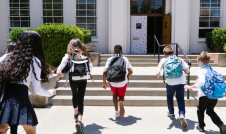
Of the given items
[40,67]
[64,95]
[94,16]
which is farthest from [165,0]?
[40,67]

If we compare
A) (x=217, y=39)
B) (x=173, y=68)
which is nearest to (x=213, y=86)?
(x=173, y=68)

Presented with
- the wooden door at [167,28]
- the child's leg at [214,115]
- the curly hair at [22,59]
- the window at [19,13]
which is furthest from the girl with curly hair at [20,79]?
the window at [19,13]

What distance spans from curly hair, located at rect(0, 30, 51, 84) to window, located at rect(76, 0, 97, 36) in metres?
9.70

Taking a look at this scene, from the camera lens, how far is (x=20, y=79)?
2.31 meters

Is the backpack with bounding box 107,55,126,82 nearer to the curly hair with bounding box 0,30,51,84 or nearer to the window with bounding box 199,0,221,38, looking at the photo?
the curly hair with bounding box 0,30,51,84

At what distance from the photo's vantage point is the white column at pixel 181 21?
1120 centimetres

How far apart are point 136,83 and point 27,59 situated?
455 cm

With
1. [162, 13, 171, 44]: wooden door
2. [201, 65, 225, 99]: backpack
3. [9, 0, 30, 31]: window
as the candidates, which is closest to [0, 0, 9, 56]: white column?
[9, 0, 30, 31]: window

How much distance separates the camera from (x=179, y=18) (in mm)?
11289

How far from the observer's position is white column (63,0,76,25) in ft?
38.6

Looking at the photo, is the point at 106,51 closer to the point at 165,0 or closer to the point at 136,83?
the point at 165,0

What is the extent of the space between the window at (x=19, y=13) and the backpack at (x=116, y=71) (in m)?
9.29

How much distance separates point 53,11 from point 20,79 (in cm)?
1045

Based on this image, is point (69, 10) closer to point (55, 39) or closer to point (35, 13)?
point (35, 13)
